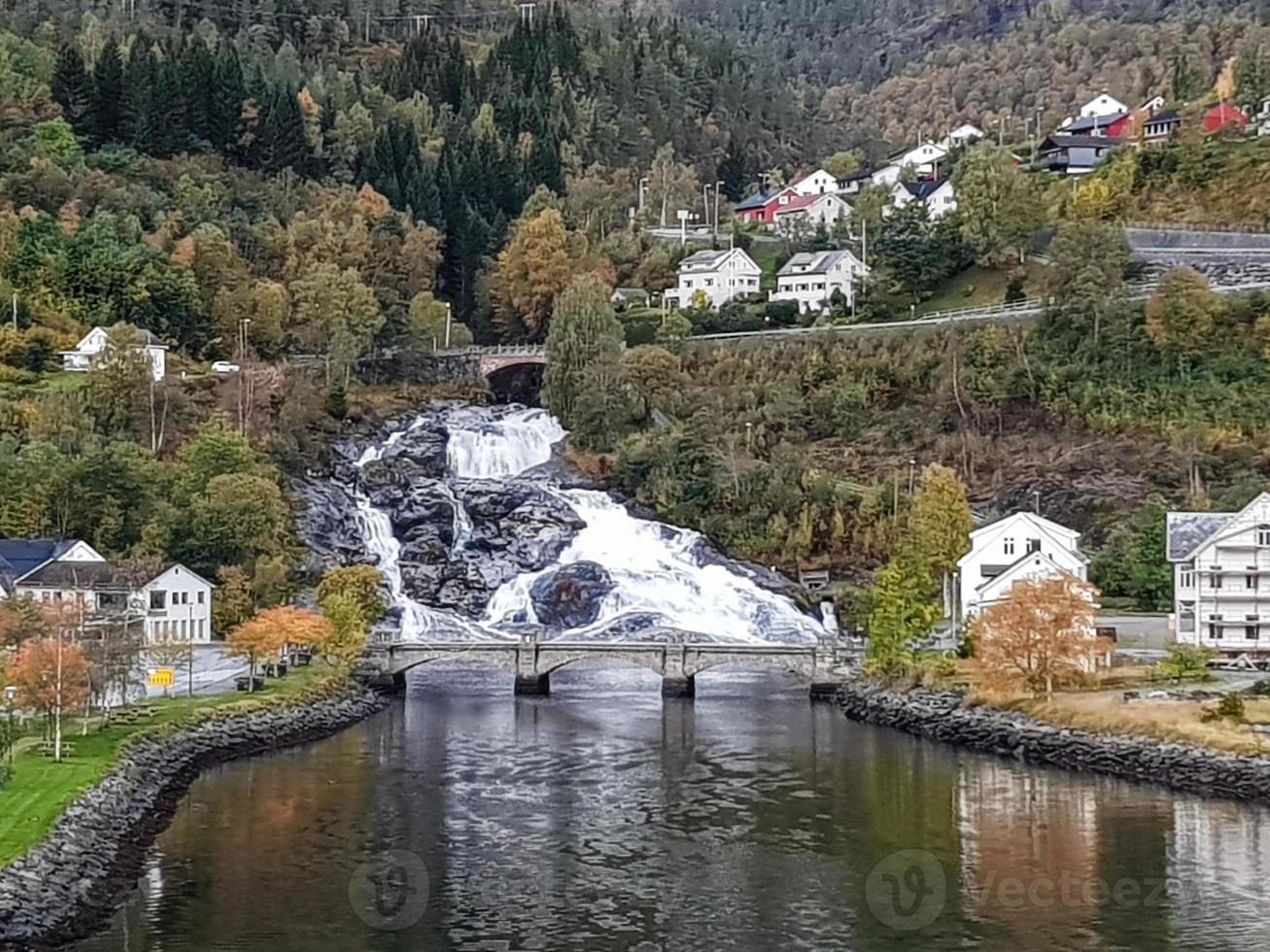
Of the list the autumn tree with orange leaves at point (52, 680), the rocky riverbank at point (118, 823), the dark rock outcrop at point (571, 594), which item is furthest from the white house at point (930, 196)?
the autumn tree with orange leaves at point (52, 680)

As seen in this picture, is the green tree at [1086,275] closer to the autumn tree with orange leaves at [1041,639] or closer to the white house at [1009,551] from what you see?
the white house at [1009,551]

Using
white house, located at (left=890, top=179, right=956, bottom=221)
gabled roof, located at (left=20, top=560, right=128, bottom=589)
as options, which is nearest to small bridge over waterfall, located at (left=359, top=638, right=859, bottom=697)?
gabled roof, located at (left=20, top=560, right=128, bottom=589)

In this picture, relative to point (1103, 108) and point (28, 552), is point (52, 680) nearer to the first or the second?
point (28, 552)

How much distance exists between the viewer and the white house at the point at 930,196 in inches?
4508

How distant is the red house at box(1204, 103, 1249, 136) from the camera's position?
10906cm

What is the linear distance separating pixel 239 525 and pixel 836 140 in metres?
108

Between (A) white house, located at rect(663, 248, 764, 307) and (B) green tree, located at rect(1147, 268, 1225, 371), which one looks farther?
(A) white house, located at rect(663, 248, 764, 307)

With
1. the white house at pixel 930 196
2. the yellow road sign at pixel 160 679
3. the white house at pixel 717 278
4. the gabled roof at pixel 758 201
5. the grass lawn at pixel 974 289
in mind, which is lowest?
the yellow road sign at pixel 160 679

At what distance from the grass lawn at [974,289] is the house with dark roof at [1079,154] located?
628 inches

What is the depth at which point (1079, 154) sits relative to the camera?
117438mm

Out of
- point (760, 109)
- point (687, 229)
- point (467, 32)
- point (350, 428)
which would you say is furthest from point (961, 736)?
point (467, 32)

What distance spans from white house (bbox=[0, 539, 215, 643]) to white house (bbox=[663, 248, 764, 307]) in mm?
52051

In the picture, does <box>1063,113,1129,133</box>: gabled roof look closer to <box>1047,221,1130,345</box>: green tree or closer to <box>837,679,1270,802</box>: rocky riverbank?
<box>1047,221,1130,345</box>: green tree

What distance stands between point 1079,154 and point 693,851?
3493 inches
